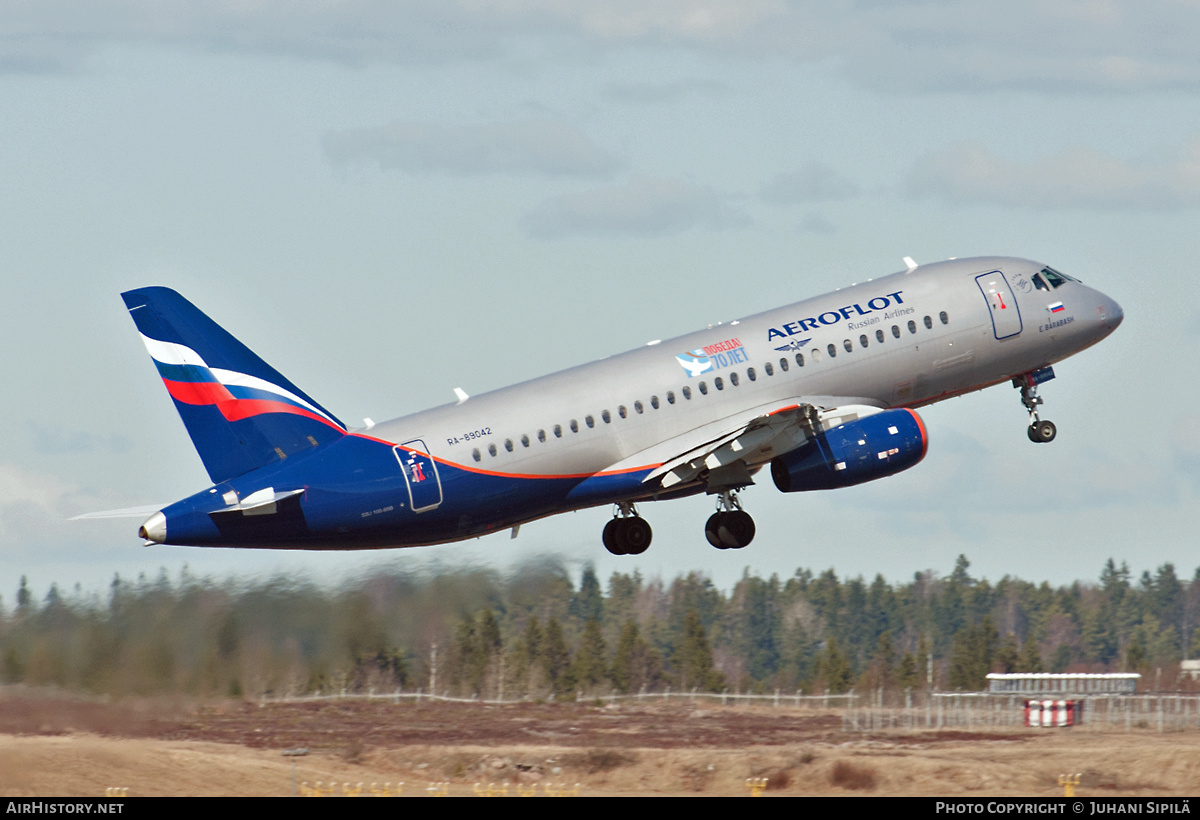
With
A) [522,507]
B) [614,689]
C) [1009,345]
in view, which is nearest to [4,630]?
[522,507]

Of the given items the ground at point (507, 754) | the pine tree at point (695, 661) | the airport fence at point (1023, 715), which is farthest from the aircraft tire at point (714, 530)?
the pine tree at point (695, 661)

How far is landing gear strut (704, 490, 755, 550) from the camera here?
160 feet

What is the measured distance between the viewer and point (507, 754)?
2290 inches

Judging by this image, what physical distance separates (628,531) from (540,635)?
33.1 m

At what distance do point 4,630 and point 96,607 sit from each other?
7.74 feet

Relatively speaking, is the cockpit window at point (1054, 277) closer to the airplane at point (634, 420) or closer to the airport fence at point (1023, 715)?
the airplane at point (634, 420)

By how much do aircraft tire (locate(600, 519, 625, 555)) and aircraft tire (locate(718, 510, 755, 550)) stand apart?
285 cm

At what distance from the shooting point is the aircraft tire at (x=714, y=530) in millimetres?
49000

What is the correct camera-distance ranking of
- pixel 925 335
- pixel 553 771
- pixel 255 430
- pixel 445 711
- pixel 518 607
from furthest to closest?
1. pixel 445 711
2. pixel 553 771
3. pixel 518 607
4. pixel 925 335
5. pixel 255 430

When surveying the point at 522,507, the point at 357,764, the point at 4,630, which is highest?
the point at 522,507

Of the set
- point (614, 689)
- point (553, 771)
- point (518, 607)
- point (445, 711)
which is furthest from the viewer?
point (614, 689)

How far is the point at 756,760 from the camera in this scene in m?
57.1

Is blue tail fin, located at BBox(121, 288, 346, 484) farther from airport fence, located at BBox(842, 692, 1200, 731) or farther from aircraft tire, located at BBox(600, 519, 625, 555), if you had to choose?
airport fence, located at BBox(842, 692, 1200, 731)

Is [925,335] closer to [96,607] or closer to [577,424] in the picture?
[577,424]
